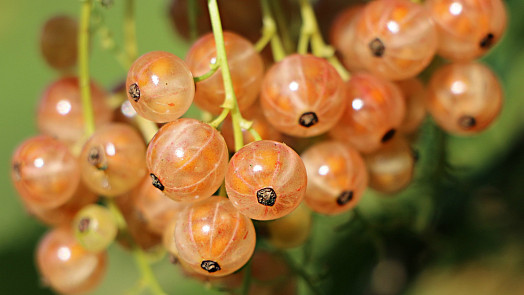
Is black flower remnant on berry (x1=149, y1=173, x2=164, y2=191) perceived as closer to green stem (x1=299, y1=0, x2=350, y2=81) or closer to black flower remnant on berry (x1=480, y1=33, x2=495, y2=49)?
green stem (x1=299, y1=0, x2=350, y2=81)

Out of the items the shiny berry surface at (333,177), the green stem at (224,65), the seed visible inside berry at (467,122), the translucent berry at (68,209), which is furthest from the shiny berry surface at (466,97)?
the translucent berry at (68,209)

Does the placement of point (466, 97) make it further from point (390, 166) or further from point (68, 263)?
point (68, 263)

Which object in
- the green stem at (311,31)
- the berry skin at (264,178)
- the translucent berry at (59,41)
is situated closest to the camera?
the berry skin at (264,178)

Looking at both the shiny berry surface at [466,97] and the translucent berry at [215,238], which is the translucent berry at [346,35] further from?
the translucent berry at [215,238]

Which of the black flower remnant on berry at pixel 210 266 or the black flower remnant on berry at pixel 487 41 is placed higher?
the black flower remnant on berry at pixel 487 41

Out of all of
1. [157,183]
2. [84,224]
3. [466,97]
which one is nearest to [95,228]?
[84,224]

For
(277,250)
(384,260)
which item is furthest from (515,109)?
(277,250)

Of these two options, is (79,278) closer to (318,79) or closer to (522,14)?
(318,79)
